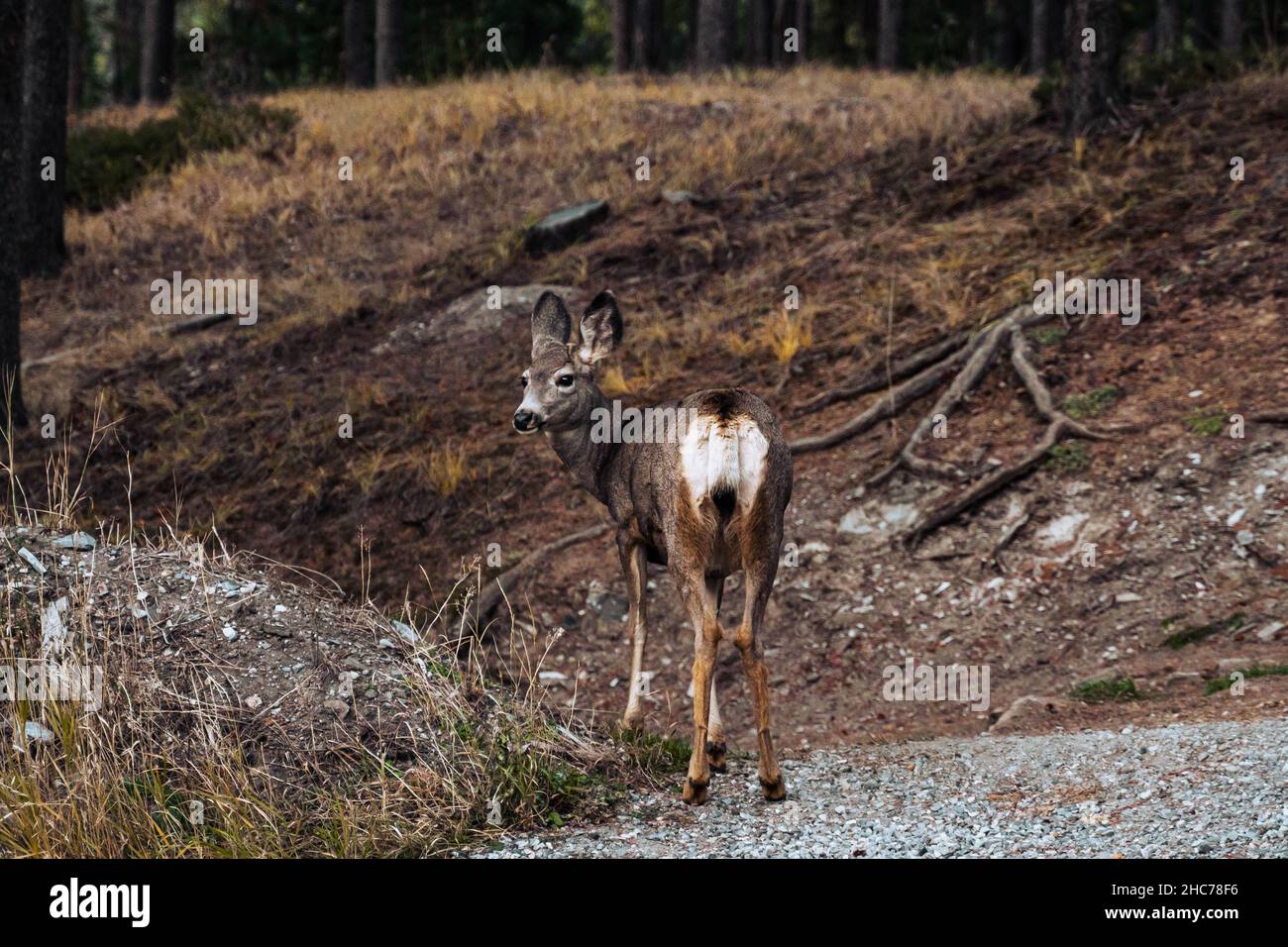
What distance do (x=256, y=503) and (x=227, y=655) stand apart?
6094 millimetres

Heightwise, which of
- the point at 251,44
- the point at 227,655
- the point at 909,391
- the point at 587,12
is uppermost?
the point at 587,12

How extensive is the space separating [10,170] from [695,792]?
10.5 m

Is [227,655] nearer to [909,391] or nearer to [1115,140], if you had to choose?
[909,391]

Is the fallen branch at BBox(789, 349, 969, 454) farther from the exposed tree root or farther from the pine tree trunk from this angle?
the pine tree trunk

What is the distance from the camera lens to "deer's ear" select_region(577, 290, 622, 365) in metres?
7.65

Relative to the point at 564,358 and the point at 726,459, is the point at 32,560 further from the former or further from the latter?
the point at 726,459

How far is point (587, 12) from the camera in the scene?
198 ft

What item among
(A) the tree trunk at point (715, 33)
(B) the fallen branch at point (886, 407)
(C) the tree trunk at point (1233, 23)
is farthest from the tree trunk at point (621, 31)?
(B) the fallen branch at point (886, 407)

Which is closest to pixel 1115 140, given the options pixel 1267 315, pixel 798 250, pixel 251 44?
pixel 798 250

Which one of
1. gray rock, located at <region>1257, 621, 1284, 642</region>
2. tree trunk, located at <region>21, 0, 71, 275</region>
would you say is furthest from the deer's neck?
tree trunk, located at <region>21, 0, 71, 275</region>

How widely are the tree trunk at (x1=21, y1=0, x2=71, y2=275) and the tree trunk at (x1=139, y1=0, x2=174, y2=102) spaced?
10648 millimetres

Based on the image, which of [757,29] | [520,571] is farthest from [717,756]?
[757,29]

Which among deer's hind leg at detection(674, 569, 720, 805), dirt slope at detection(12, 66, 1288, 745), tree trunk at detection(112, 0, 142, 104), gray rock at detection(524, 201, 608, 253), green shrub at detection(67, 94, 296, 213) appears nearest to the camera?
deer's hind leg at detection(674, 569, 720, 805)

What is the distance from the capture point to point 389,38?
28703 mm
